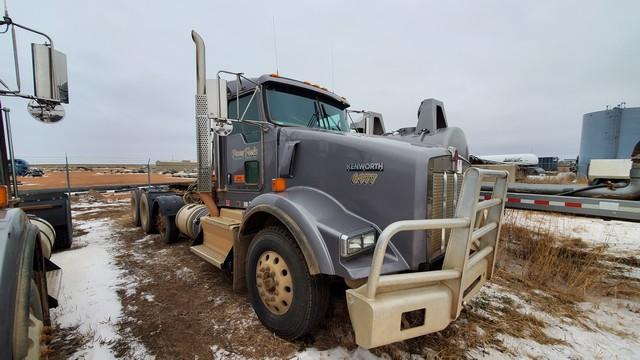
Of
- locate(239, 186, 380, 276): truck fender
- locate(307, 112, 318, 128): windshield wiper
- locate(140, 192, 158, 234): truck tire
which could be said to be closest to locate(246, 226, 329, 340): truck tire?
locate(239, 186, 380, 276): truck fender

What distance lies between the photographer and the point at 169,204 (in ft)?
19.0

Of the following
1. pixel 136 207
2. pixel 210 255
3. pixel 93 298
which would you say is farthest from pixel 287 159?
pixel 136 207

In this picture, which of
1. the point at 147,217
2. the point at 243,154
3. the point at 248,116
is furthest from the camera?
the point at 147,217

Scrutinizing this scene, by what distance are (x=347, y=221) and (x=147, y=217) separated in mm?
6098

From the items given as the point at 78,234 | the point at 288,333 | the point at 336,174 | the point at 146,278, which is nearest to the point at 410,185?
the point at 336,174

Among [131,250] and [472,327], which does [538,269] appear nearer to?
[472,327]

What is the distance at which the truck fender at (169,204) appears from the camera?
569cm

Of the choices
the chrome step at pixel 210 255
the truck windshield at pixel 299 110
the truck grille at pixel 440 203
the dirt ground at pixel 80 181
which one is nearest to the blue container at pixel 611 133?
the truck windshield at pixel 299 110

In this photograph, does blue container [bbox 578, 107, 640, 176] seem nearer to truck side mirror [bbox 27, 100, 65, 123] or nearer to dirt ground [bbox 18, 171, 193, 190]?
dirt ground [bbox 18, 171, 193, 190]

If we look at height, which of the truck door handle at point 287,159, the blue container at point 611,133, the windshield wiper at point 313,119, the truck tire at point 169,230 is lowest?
the truck tire at point 169,230

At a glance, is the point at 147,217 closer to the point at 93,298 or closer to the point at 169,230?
the point at 169,230

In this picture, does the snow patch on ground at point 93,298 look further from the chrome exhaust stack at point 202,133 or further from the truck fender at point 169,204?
the chrome exhaust stack at point 202,133

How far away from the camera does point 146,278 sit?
155 inches

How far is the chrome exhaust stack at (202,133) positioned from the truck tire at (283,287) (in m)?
1.44
